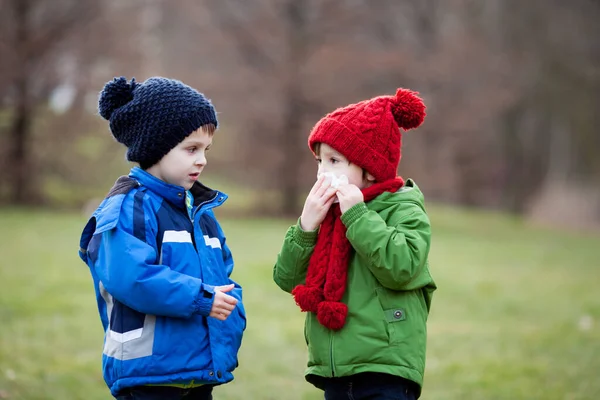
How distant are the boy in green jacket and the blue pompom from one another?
79cm

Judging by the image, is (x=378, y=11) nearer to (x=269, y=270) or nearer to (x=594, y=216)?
(x=594, y=216)

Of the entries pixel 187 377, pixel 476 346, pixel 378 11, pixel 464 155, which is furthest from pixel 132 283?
pixel 464 155

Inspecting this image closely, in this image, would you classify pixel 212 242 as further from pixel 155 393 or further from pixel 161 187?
pixel 155 393

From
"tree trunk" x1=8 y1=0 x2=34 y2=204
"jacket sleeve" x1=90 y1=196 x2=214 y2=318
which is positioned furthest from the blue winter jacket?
"tree trunk" x1=8 y1=0 x2=34 y2=204

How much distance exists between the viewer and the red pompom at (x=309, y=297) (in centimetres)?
290

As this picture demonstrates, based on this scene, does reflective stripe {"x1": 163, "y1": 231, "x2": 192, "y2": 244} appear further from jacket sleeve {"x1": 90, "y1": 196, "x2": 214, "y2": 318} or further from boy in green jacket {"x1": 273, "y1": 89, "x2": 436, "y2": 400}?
boy in green jacket {"x1": 273, "y1": 89, "x2": 436, "y2": 400}

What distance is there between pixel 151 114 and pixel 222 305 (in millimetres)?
799

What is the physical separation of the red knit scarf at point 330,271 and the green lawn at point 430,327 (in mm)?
2158

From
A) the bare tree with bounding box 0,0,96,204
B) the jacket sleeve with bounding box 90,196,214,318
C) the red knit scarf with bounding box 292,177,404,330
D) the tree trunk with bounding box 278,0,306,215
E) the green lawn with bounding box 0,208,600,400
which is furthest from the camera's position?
the tree trunk with bounding box 278,0,306,215

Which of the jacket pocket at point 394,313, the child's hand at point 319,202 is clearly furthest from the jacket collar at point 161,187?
the jacket pocket at point 394,313

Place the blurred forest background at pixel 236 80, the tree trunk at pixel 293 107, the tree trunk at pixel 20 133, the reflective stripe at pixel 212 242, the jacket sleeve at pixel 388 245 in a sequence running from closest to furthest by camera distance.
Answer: the jacket sleeve at pixel 388 245, the reflective stripe at pixel 212 242, the tree trunk at pixel 20 133, the blurred forest background at pixel 236 80, the tree trunk at pixel 293 107

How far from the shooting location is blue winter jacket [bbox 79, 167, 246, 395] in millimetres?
2645

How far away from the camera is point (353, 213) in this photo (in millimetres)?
2828

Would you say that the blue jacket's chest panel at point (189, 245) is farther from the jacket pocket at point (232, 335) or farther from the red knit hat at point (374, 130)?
the red knit hat at point (374, 130)
